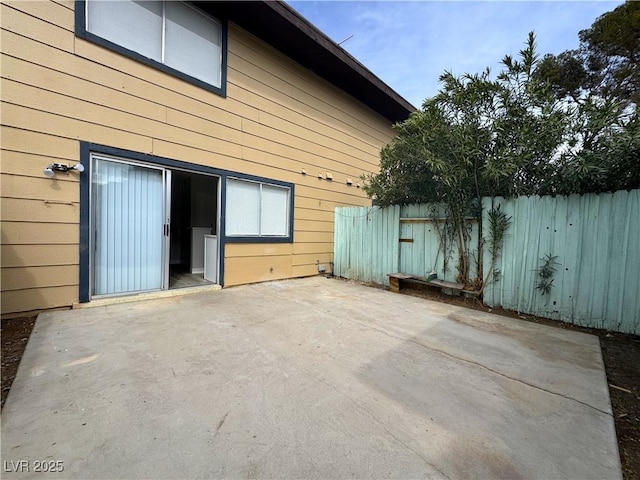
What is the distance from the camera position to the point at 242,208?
5.16 m

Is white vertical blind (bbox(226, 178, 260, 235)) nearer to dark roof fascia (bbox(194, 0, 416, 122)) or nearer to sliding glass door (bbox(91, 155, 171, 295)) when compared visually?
sliding glass door (bbox(91, 155, 171, 295))

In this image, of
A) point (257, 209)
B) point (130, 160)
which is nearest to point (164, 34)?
point (130, 160)

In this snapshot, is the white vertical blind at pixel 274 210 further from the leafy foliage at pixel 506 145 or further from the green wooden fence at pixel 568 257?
the green wooden fence at pixel 568 257

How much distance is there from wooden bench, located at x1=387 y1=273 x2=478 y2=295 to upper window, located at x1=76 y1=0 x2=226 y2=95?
15.2 feet

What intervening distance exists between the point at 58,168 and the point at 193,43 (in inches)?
110

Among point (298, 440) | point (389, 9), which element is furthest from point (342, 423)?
point (389, 9)

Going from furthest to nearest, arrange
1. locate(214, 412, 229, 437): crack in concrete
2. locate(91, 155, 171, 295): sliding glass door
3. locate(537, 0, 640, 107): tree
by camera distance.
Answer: locate(537, 0, 640, 107): tree, locate(91, 155, 171, 295): sliding glass door, locate(214, 412, 229, 437): crack in concrete

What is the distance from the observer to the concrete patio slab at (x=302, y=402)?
1.30 m

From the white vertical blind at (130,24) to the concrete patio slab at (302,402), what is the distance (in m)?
3.65

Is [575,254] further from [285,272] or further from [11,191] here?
[11,191]

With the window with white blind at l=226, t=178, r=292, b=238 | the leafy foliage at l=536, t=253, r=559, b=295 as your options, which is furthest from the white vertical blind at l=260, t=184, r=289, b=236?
the leafy foliage at l=536, t=253, r=559, b=295

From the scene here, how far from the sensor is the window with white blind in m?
5.00

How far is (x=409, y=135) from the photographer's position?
4703 mm

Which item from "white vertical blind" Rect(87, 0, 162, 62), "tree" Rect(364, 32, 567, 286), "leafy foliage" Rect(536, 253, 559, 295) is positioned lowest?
"leafy foliage" Rect(536, 253, 559, 295)
